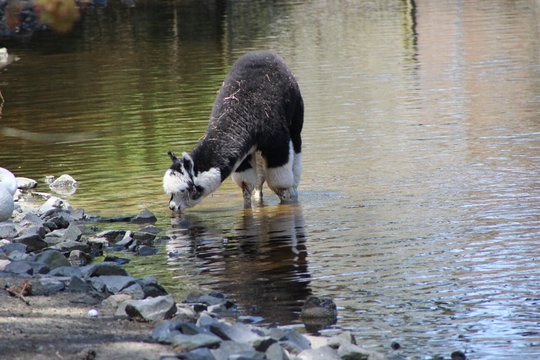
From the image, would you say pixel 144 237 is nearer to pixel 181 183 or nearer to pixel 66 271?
pixel 181 183

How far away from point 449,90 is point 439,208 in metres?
10.4

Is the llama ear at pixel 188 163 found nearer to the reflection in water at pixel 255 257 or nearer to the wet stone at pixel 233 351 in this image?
the reflection in water at pixel 255 257

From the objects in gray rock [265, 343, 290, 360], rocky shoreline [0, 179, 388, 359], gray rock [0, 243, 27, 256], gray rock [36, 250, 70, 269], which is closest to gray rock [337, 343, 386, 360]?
rocky shoreline [0, 179, 388, 359]

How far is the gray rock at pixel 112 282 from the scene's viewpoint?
9.91m

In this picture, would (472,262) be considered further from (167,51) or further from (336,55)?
(167,51)

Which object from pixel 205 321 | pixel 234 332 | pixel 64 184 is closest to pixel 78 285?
pixel 205 321

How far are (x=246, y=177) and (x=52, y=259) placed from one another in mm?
4131

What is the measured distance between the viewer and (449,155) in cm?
1625

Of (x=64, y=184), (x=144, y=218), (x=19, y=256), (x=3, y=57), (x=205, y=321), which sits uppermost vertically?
(x=205, y=321)

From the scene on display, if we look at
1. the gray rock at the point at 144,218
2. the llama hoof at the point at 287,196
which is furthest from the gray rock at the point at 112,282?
the llama hoof at the point at 287,196

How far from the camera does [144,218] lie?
536 inches

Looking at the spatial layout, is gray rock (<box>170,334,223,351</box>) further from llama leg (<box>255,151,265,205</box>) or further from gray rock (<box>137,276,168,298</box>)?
llama leg (<box>255,151,265,205</box>)

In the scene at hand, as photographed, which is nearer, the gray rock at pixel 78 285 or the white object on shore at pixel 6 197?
the gray rock at pixel 78 285

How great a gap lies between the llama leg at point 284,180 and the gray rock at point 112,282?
14.6 feet
